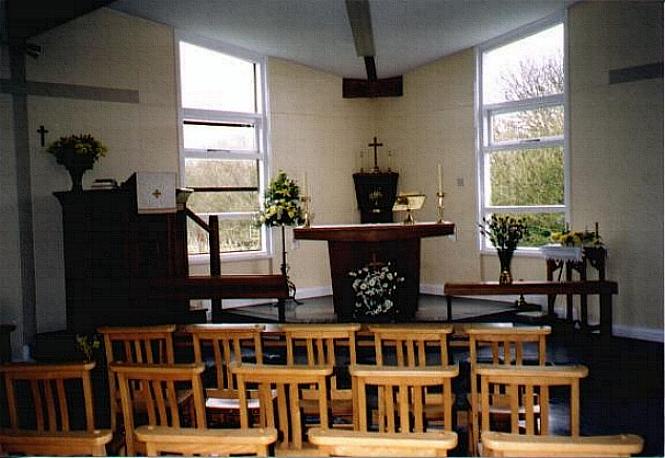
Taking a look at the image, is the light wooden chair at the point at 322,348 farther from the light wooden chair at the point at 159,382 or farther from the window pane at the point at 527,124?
the window pane at the point at 527,124

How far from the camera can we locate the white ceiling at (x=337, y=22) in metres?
6.73

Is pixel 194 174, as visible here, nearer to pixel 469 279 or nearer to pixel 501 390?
pixel 469 279

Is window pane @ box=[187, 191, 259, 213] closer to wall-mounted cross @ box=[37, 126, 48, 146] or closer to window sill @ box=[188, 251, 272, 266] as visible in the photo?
window sill @ box=[188, 251, 272, 266]

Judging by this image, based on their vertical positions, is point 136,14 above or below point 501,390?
above

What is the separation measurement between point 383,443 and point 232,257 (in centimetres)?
668

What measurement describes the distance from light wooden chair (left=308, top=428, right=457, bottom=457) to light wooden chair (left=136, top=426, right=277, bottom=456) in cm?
16

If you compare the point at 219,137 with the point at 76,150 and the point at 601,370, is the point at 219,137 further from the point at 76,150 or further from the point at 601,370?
the point at 601,370

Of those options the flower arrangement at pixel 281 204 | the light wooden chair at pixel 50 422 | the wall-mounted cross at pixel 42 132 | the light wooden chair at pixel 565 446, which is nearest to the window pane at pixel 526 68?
the flower arrangement at pixel 281 204

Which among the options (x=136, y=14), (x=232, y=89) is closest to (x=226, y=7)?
(x=136, y=14)

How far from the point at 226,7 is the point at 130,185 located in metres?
2.10

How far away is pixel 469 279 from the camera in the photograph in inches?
343

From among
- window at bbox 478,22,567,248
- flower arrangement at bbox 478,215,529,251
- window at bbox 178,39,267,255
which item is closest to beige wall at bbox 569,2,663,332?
window at bbox 478,22,567,248

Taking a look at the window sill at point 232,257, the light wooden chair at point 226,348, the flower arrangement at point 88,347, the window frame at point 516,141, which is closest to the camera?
the light wooden chair at point 226,348

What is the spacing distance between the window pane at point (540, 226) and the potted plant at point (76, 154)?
15.1 feet
